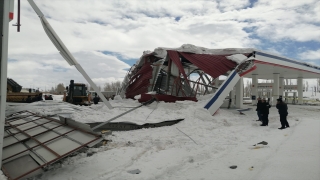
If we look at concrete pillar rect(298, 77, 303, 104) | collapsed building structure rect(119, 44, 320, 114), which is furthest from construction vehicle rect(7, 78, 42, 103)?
concrete pillar rect(298, 77, 303, 104)

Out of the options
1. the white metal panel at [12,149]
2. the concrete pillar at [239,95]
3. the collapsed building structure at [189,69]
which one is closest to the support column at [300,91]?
the collapsed building structure at [189,69]

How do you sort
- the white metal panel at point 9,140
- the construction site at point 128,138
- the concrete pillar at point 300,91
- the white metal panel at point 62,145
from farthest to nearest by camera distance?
the concrete pillar at point 300,91 → the white metal panel at point 9,140 → the white metal panel at point 62,145 → the construction site at point 128,138

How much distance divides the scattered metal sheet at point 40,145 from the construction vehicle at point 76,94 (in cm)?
1537

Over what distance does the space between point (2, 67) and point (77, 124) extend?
8.12 ft

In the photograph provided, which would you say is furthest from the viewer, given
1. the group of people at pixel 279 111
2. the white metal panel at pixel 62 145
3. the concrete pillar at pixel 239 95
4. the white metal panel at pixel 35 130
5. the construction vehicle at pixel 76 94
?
the construction vehicle at pixel 76 94

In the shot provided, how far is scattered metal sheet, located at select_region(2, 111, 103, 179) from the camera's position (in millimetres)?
4984

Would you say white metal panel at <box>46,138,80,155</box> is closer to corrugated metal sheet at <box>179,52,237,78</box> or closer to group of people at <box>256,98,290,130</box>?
group of people at <box>256,98,290,130</box>

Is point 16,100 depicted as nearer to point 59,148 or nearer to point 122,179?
point 59,148

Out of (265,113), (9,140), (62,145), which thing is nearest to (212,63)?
(265,113)

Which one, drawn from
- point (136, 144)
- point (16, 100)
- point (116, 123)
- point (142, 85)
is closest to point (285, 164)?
point (136, 144)

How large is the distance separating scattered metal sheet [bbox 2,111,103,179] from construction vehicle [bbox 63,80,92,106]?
605 inches

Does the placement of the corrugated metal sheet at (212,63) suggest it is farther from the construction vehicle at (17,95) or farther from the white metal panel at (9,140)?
the construction vehicle at (17,95)

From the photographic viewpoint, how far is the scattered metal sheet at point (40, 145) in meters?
4.98

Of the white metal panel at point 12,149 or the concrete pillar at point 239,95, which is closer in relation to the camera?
the white metal panel at point 12,149
